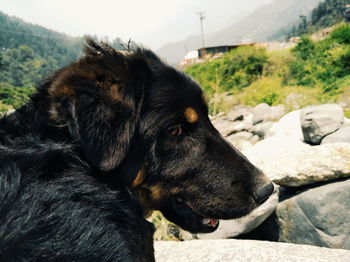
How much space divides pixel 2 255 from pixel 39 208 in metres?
0.31

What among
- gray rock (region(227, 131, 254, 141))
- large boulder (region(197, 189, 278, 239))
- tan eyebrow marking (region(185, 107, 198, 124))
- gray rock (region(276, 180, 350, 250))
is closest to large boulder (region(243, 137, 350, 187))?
gray rock (region(276, 180, 350, 250))

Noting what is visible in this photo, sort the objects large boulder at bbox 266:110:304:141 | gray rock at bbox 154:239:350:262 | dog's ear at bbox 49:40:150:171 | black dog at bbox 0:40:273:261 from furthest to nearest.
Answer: large boulder at bbox 266:110:304:141
gray rock at bbox 154:239:350:262
dog's ear at bbox 49:40:150:171
black dog at bbox 0:40:273:261

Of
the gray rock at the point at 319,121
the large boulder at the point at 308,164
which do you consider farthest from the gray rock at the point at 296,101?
the large boulder at the point at 308,164

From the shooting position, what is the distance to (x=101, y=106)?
7.64 ft

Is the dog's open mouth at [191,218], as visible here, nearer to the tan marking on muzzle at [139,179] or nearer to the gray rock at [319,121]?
the tan marking on muzzle at [139,179]

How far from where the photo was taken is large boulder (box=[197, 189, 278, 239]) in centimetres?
558

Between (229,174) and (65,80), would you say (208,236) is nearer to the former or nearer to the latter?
(229,174)

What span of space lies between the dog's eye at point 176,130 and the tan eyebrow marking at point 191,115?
100 millimetres

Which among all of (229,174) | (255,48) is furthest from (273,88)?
(229,174)

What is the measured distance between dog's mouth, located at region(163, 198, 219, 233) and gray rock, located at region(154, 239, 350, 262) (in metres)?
1.12

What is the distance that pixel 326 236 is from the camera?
16.7 feet

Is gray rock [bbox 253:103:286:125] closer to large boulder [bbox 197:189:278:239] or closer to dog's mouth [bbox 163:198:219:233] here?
large boulder [bbox 197:189:278:239]

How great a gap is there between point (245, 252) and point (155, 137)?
223 cm

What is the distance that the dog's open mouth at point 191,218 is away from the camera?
2850mm
